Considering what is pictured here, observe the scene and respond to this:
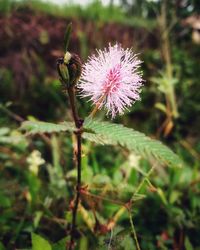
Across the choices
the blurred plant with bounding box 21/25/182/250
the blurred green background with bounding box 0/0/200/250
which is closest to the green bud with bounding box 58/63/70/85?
the blurred plant with bounding box 21/25/182/250

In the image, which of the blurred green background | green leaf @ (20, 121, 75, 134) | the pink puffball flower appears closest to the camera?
green leaf @ (20, 121, 75, 134)

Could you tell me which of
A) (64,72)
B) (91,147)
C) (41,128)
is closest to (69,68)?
(64,72)

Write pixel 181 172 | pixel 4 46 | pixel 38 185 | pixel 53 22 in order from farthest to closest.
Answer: pixel 53 22 → pixel 4 46 → pixel 181 172 → pixel 38 185

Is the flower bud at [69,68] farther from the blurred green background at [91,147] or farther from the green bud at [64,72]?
the blurred green background at [91,147]

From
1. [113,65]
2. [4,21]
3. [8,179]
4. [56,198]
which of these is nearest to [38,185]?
[56,198]

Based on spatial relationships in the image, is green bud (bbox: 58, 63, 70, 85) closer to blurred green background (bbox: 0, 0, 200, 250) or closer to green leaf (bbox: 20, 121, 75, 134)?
green leaf (bbox: 20, 121, 75, 134)

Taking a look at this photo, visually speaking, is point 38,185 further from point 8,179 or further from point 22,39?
point 22,39
